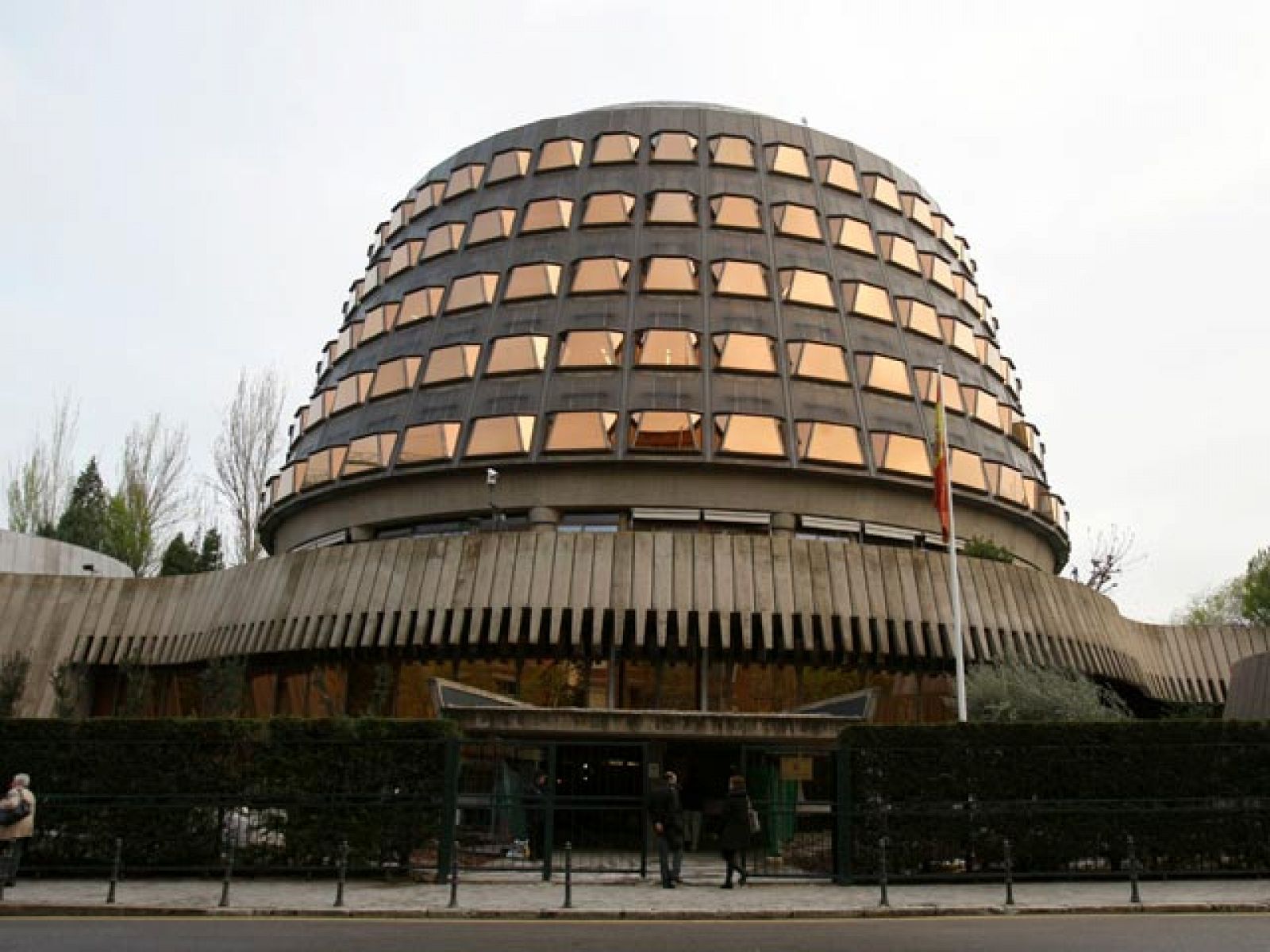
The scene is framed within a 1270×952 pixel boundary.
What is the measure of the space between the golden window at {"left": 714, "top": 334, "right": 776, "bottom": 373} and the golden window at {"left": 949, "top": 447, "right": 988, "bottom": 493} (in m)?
6.87

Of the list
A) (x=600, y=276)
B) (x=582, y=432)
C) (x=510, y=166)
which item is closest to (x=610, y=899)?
(x=582, y=432)

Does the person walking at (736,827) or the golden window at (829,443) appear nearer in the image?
the person walking at (736,827)

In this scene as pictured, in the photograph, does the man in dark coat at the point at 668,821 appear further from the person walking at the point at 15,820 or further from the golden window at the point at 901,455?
the golden window at the point at 901,455

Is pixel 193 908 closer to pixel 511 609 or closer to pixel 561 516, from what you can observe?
pixel 511 609

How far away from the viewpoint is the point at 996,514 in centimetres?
4156

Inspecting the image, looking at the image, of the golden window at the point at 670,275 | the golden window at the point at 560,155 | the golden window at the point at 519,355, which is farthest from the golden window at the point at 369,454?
the golden window at the point at 560,155

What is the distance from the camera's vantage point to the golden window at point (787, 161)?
45.7 metres

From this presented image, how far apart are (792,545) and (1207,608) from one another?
72.8 meters

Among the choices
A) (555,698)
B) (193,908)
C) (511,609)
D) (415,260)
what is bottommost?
(193,908)

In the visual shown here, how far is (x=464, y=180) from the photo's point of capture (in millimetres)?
47906

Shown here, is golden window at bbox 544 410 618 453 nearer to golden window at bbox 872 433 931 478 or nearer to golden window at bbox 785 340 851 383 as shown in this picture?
golden window at bbox 785 340 851 383

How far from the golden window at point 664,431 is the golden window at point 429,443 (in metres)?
5.93

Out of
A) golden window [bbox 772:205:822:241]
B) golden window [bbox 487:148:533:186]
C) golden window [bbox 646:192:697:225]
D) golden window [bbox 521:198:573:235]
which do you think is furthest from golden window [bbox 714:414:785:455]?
golden window [bbox 487:148:533:186]

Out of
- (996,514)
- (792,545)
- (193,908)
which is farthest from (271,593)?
(996,514)
